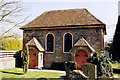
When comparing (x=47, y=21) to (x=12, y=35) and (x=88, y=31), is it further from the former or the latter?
(x=12, y=35)

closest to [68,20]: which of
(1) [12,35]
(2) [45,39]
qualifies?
(2) [45,39]

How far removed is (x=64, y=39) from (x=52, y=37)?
6.31 feet

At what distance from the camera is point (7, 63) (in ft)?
62.8

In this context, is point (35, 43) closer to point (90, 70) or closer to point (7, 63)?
point (7, 63)

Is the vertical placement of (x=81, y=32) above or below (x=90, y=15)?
below

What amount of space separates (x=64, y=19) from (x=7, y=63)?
34.2ft

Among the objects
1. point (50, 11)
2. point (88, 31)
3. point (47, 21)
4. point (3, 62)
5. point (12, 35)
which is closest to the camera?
point (12, 35)

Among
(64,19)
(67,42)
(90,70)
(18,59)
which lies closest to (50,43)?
(67,42)

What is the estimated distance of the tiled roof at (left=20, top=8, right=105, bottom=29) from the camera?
66.3ft

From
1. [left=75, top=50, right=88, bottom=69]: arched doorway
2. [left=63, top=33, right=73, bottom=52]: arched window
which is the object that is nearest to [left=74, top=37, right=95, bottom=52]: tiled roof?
[left=75, top=50, right=88, bottom=69]: arched doorway

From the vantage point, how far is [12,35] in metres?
15.2

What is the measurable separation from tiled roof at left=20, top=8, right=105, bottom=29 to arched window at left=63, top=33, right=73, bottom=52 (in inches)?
67.8

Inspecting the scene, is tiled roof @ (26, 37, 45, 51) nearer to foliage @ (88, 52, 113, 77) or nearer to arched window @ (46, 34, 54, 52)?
arched window @ (46, 34, 54, 52)

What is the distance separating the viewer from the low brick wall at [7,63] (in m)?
18.2
